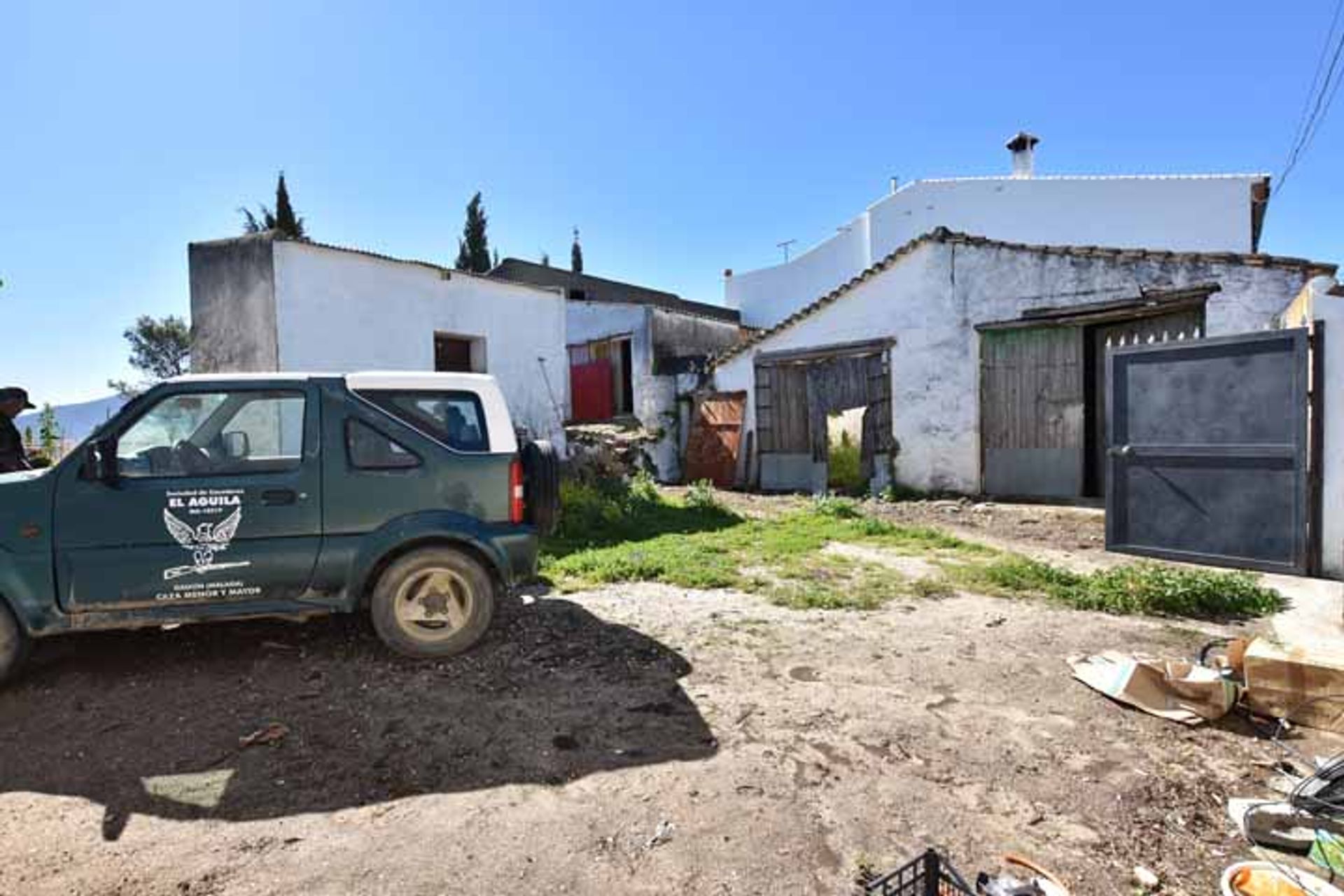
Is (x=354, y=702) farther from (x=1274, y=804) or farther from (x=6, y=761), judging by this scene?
(x=1274, y=804)

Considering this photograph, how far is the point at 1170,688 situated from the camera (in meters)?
3.49

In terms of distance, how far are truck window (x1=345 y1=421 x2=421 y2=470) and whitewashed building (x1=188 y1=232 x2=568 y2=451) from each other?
5295 millimetres

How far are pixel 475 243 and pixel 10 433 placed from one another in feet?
93.6

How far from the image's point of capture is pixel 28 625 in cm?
364

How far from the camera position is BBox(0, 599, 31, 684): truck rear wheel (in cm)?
367

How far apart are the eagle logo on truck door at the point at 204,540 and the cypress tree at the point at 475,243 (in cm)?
2983

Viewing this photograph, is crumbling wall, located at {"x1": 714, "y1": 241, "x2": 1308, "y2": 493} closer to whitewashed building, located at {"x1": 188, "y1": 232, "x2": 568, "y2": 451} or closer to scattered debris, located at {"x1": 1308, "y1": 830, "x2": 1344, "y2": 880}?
whitewashed building, located at {"x1": 188, "y1": 232, "x2": 568, "y2": 451}

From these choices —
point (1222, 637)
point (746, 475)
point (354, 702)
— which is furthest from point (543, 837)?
point (746, 475)

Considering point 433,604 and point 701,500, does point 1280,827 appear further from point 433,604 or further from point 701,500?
point 701,500

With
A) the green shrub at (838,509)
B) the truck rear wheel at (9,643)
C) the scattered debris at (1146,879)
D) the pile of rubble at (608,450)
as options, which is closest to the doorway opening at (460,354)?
the pile of rubble at (608,450)

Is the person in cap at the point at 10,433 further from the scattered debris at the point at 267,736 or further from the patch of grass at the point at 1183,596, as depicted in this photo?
the patch of grass at the point at 1183,596

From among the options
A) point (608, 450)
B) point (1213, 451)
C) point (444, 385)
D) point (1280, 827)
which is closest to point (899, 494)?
point (1213, 451)

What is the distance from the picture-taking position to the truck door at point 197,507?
12.1 feet

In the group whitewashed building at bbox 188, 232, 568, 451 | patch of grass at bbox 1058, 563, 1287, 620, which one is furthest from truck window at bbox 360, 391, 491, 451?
whitewashed building at bbox 188, 232, 568, 451
